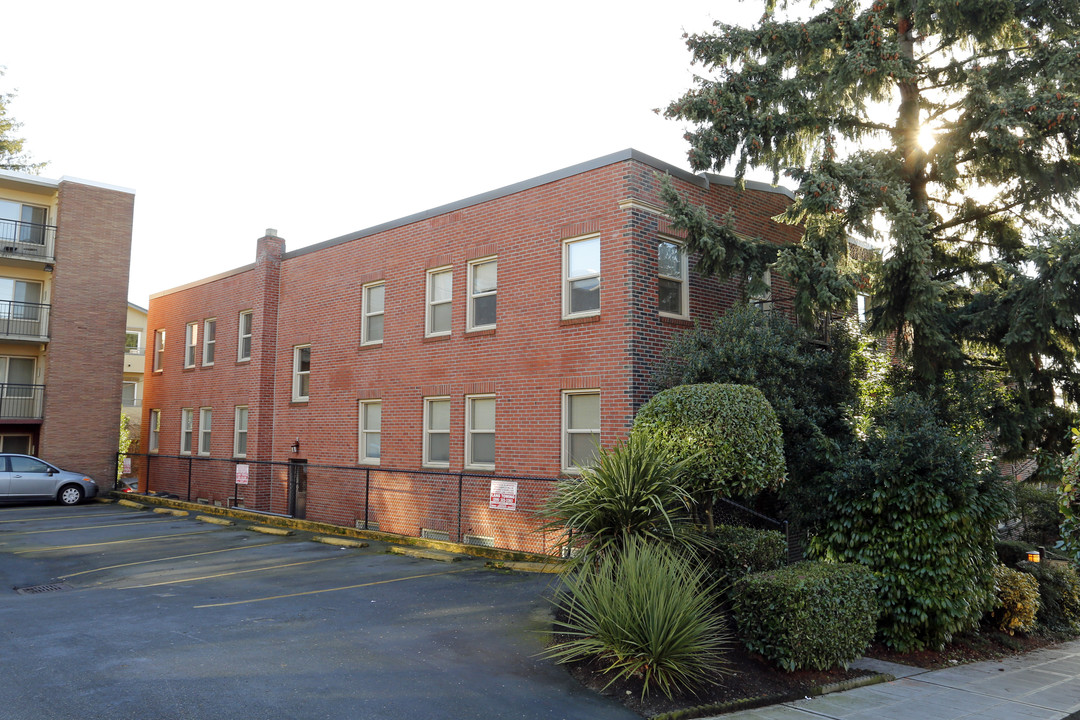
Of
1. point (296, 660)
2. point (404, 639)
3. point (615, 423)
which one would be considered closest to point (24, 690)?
point (296, 660)

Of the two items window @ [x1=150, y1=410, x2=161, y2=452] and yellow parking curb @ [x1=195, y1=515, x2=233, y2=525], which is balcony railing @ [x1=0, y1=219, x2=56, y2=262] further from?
yellow parking curb @ [x1=195, y1=515, x2=233, y2=525]

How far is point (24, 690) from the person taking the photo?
646cm

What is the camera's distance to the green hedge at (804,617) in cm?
800

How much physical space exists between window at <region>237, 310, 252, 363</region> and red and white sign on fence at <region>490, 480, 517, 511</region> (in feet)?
39.9

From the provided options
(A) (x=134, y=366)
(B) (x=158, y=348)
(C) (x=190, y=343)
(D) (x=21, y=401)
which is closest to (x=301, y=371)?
(C) (x=190, y=343)

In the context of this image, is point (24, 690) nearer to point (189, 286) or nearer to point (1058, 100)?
point (1058, 100)

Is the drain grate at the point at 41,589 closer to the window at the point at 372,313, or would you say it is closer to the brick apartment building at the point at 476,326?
the brick apartment building at the point at 476,326

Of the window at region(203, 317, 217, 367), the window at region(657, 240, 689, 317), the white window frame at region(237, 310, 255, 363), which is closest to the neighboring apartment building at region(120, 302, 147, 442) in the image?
the window at region(203, 317, 217, 367)

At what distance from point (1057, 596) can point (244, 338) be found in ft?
69.8

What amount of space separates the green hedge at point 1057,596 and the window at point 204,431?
2280 centimetres

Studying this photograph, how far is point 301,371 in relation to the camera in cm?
2147

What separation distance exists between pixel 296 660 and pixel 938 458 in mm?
7879

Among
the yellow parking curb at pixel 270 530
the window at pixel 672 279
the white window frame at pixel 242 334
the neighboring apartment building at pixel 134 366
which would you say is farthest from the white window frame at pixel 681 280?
the neighboring apartment building at pixel 134 366

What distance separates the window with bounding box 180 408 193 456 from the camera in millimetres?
26156
